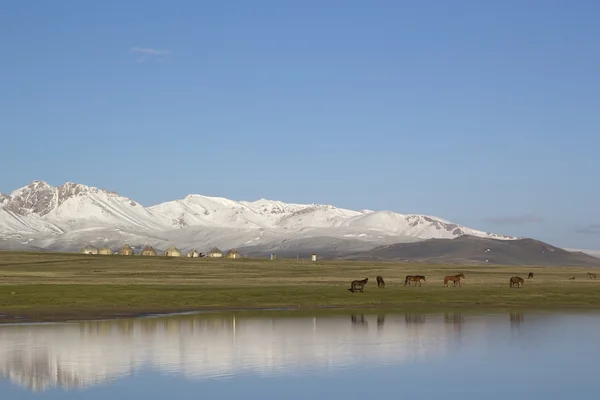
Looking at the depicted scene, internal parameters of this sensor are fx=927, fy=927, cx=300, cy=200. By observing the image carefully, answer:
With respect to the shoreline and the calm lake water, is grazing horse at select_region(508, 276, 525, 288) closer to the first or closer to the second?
the shoreline

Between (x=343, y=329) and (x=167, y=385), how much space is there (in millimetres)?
19143

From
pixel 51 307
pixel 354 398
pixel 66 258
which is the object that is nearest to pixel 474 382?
pixel 354 398

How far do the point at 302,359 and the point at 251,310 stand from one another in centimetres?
2615

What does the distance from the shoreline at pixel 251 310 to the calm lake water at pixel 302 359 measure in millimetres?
3451

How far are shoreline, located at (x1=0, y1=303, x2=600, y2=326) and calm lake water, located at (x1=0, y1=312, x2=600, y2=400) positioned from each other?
345 cm

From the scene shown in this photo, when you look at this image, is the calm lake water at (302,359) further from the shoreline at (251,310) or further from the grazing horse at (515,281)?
the grazing horse at (515,281)

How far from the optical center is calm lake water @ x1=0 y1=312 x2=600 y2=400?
30.3 m

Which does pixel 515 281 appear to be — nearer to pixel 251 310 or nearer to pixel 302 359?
pixel 251 310

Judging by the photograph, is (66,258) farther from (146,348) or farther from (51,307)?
(146,348)

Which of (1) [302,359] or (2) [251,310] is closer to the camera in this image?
(1) [302,359]

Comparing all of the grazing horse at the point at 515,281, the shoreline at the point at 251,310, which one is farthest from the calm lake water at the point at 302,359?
the grazing horse at the point at 515,281

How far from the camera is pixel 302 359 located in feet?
122

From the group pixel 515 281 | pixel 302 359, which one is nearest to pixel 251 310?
pixel 302 359

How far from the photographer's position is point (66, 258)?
164 m
